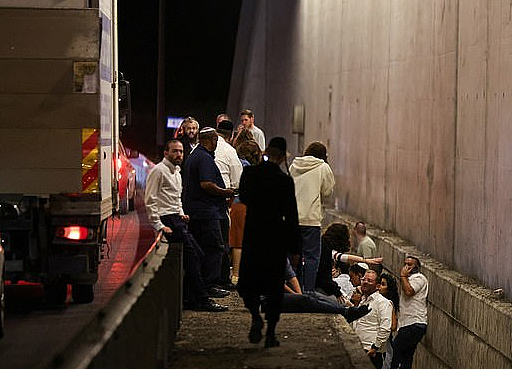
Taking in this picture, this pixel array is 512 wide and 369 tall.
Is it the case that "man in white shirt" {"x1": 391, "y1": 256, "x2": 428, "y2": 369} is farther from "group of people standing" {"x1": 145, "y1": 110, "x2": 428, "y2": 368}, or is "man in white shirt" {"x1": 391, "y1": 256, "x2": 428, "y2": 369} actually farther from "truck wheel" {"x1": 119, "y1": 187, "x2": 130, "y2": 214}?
"truck wheel" {"x1": 119, "y1": 187, "x2": 130, "y2": 214}

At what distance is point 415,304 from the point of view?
44.6ft

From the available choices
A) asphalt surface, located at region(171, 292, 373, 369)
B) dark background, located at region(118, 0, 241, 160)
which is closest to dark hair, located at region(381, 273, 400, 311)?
asphalt surface, located at region(171, 292, 373, 369)

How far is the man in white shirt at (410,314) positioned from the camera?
1347 centimetres

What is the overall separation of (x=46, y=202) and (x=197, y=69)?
88.5ft

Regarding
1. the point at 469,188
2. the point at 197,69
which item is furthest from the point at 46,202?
the point at 197,69

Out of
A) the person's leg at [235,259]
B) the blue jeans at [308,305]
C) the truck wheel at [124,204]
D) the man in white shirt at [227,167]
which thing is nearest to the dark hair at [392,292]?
the blue jeans at [308,305]

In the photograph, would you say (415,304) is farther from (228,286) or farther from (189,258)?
(189,258)

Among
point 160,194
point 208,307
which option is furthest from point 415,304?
point 160,194

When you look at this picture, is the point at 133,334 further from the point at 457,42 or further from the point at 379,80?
the point at 379,80

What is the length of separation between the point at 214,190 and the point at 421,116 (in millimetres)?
4345

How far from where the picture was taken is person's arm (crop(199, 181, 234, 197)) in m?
12.4

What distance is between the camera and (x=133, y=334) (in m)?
5.85

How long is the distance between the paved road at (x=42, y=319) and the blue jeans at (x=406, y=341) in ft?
10.7

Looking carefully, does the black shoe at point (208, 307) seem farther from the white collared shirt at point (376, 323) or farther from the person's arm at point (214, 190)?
the white collared shirt at point (376, 323)
